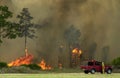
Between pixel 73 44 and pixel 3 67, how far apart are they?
74.3 m

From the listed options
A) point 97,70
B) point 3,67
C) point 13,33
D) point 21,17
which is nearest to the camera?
point 97,70

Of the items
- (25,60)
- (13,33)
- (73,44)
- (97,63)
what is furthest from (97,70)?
(73,44)

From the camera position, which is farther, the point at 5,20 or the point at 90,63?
the point at 5,20

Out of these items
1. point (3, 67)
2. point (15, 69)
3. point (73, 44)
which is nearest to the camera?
point (15, 69)

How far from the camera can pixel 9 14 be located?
89.6m

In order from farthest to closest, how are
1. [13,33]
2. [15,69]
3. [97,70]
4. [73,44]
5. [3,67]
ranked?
1. [73,44]
2. [3,67]
3. [15,69]
4. [13,33]
5. [97,70]

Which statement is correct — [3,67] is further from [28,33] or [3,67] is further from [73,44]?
[73,44]

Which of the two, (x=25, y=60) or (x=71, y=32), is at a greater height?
(x=71, y=32)

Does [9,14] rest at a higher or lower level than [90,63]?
higher

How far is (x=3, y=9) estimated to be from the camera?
89.2 metres

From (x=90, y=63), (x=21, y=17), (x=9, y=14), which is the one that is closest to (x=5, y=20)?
(x=9, y=14)

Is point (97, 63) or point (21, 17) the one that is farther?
point (21, 17)

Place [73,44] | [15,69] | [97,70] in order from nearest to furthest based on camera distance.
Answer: [97,70]
[15,69]
[73,44]

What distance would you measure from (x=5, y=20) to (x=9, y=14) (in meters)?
3.88
